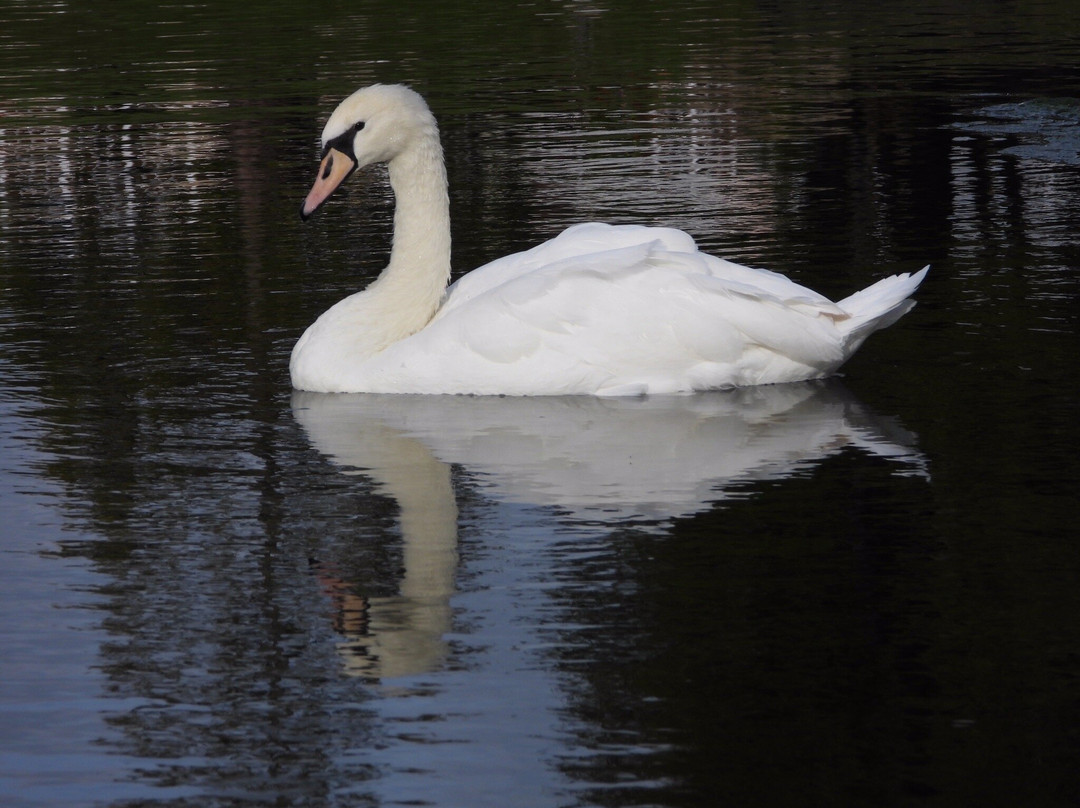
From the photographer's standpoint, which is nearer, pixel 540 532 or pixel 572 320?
pixel 540 532

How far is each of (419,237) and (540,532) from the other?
3122mm

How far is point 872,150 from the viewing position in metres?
17.2

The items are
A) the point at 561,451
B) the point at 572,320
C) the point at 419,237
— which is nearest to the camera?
Result: the point at 561,451

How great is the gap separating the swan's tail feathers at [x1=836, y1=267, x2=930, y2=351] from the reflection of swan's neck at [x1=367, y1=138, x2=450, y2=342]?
2102 millimetres

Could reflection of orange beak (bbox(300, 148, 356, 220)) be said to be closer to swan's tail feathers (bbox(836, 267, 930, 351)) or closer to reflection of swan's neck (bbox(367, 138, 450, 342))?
reflection of swan's neck (bbox(367, 138, 450, 342))

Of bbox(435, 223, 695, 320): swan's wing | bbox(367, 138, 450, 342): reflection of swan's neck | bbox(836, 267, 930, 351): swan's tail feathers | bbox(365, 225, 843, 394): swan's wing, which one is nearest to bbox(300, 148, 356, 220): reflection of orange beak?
bbox(367, 138, 450, 342): reflection of swan's neck

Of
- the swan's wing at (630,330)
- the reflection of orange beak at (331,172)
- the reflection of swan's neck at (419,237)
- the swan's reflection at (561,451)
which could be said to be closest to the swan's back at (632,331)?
the swan's wing at (630,330)

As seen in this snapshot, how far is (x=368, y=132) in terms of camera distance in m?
9.34

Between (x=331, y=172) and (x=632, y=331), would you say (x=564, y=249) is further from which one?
(x=331, y=172)

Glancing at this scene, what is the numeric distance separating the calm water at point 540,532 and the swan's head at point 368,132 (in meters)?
1.15

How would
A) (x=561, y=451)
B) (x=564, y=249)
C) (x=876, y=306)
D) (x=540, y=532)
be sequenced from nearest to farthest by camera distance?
(x=540, y=532)
(x=561, y=451)
(x=876, y=306)
(x=564, y=249)

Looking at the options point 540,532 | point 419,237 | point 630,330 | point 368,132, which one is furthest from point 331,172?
point 540,532

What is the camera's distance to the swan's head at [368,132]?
30.5 feet

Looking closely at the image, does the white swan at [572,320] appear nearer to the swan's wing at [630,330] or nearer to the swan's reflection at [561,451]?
the swan's wing at [630,330]
